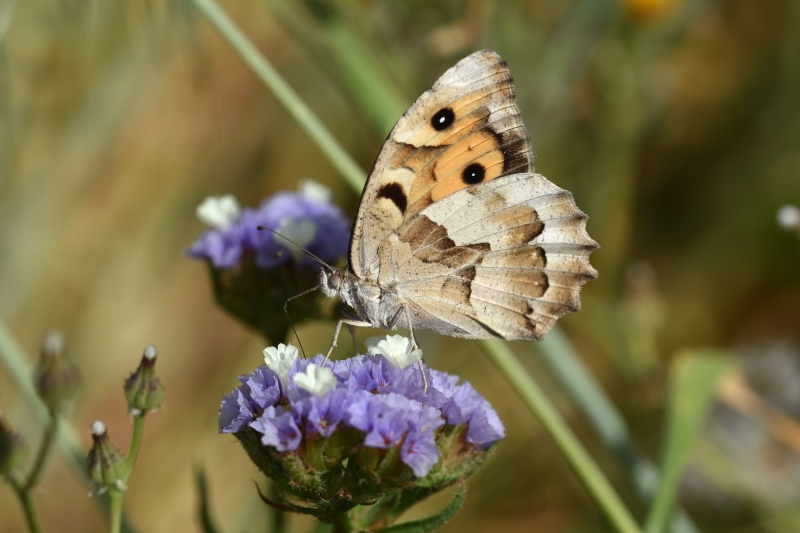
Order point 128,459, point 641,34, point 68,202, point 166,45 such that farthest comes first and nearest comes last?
point 68,202 → point 641,34 → point 166,45 → point 128,459

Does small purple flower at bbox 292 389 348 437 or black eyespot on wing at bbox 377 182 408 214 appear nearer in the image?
small purple flower at bbox 292 389 348 437

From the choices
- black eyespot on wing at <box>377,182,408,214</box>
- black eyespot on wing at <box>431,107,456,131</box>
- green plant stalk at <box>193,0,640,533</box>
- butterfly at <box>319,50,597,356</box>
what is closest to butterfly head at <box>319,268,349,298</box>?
butterfly at <box>319,50,597,356</box>

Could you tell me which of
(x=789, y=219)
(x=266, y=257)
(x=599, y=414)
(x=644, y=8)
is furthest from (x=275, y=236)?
(x=644, y=8)

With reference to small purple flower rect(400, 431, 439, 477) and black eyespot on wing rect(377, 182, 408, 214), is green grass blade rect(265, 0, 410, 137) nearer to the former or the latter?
black eyespot on wing rect(377, 182, 408, 214)

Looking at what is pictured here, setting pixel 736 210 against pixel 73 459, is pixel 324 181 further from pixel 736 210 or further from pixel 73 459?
pixel 73 459

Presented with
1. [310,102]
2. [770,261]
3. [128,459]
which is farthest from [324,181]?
[128,459]

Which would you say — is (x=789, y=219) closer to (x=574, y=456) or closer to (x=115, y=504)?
(x=574, y=456)
